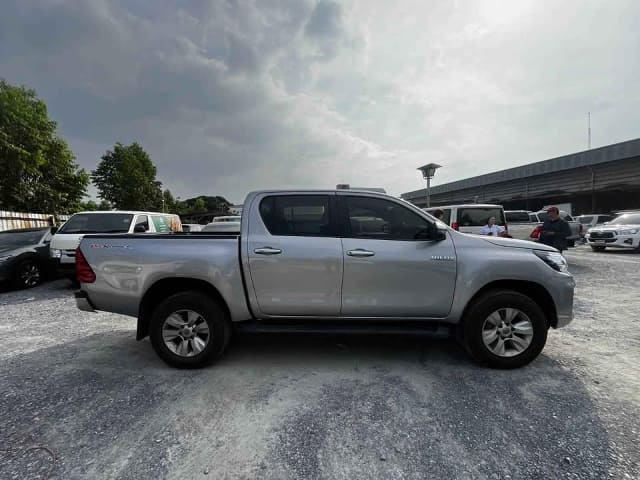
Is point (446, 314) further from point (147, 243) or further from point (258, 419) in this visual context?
point (147, 243)

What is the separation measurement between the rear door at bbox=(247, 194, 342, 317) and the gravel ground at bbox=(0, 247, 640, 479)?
2.29 feet

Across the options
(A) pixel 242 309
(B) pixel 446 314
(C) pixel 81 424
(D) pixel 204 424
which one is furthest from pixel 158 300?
(B) pixel 446 314

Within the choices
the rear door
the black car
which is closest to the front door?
the rear door

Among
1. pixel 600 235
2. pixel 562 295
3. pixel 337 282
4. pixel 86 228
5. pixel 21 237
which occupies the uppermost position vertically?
pixel 86 228

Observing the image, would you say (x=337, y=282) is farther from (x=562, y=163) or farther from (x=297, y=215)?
(x=562, y=163)

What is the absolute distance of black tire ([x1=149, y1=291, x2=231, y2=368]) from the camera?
306 cm

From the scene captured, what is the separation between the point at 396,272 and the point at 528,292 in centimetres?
152

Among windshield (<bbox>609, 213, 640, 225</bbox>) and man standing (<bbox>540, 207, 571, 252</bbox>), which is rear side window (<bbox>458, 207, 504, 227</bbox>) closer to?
man standing (<bbox>540, 207, 571, 252</bbox>)

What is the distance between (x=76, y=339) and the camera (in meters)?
4.02

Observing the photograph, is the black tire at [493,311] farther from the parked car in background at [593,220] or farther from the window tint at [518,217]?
the parked car in background at [593,220]

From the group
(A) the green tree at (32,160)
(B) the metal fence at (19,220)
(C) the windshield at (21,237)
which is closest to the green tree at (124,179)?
(A) the green tree at (32,160)

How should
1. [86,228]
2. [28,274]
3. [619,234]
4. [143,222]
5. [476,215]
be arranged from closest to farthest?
[28,274] < [86,228] < [143,222] < [476,215] < [619,234]

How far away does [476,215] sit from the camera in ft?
29.5

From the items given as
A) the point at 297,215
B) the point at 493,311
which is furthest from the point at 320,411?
the point at 493,311
